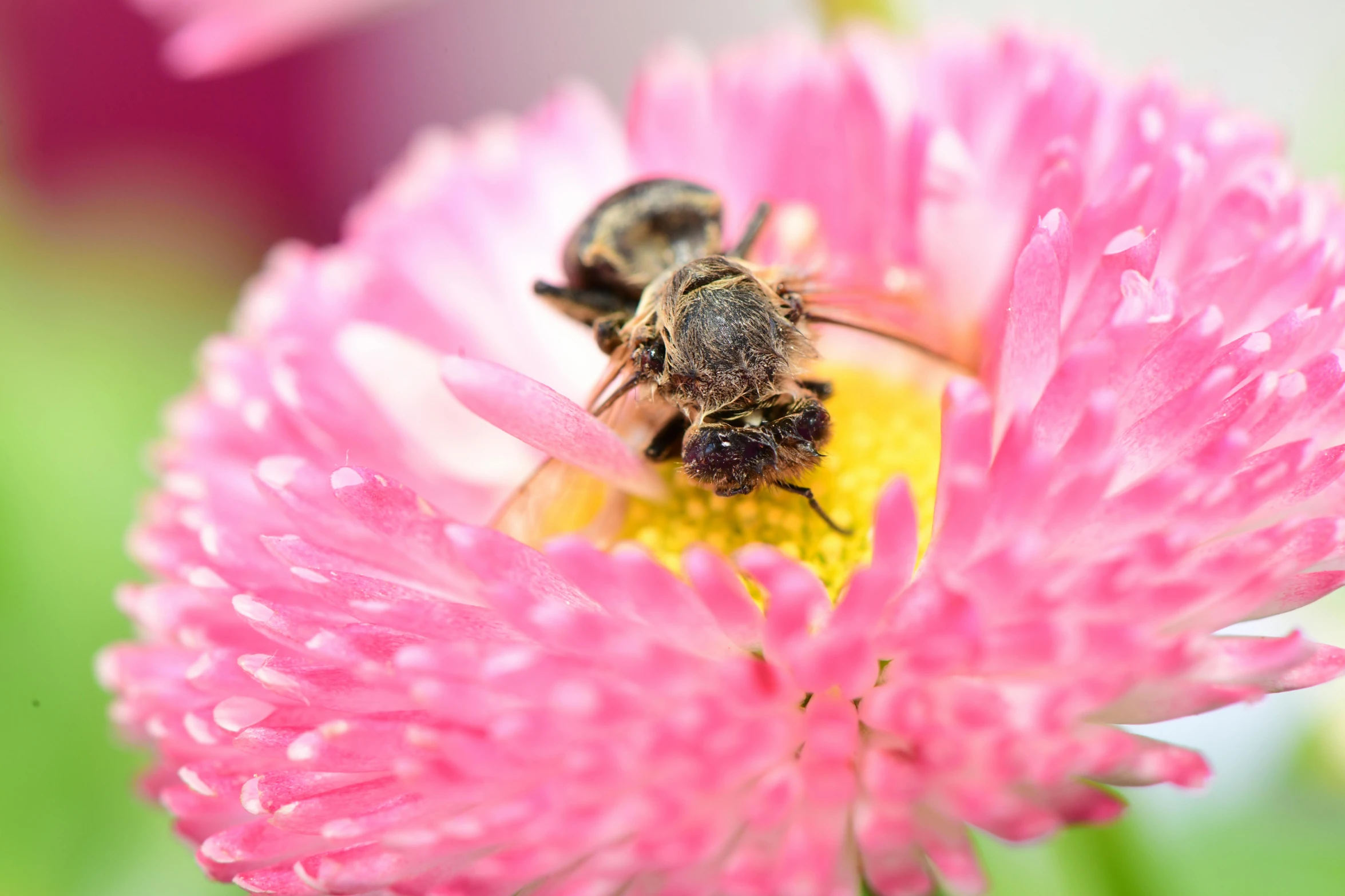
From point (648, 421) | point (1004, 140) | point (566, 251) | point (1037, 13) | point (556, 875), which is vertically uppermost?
point (1037, 13)

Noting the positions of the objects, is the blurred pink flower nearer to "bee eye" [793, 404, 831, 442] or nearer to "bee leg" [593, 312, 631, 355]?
"bee leg" [593, 312, 631, 355]

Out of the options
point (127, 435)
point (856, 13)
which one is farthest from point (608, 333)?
point (127, 435)

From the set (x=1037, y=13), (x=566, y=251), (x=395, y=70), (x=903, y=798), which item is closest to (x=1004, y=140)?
(x=566, y=251)

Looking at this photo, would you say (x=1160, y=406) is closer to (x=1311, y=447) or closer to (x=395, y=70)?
(x=1311, y=447)

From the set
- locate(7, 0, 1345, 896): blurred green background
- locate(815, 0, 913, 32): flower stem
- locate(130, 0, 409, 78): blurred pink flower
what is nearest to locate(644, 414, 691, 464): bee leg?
locate(7, 0, 1345, 896): blurred green background

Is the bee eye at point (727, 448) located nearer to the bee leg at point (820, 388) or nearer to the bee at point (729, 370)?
the bee at point (729, 370)

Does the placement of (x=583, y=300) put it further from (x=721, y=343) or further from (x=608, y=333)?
(x=721, y=343)

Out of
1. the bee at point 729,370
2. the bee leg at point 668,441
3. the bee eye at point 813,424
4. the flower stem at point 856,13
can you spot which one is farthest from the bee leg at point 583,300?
the flower stem at point 856,13
